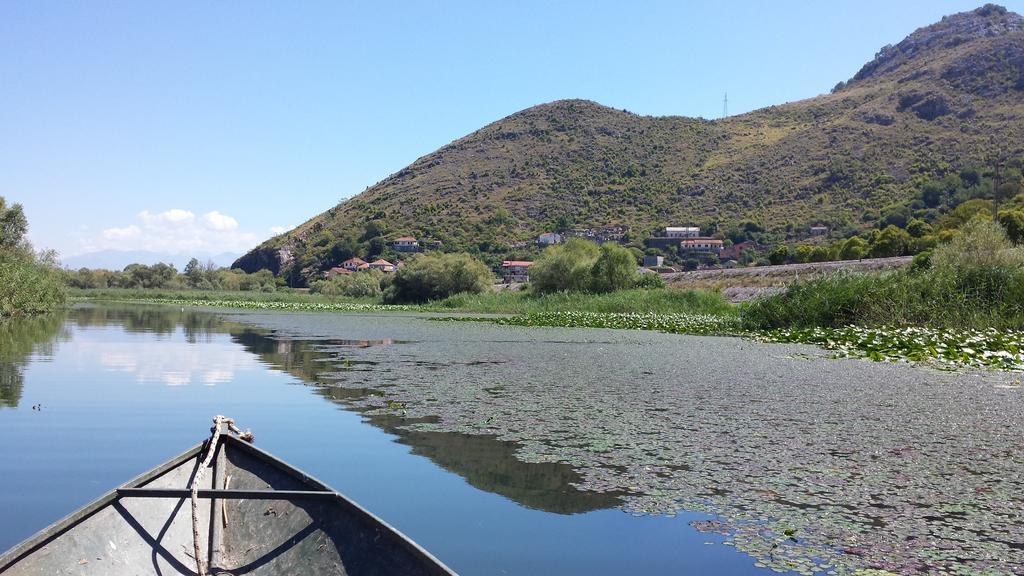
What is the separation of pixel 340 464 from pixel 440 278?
56.3 meters

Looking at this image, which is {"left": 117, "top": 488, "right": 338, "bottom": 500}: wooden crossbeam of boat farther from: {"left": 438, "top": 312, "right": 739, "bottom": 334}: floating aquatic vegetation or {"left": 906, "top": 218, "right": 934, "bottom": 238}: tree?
{"left": 906, "top": 218, "right": 934, "bottom": 238}: tree

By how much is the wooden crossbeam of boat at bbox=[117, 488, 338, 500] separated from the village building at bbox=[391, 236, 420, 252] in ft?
349

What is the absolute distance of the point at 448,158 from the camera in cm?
14275

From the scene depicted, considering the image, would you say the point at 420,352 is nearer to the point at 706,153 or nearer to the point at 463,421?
the point at 463,421

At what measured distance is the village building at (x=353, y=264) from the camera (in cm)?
10813

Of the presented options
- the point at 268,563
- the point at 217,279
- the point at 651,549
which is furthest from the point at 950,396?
the point at 217,279

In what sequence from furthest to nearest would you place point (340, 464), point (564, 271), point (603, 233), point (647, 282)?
1. point (603, 233)
2. point (564, 271)
3. point (647, 282)
4. point (340, 464)

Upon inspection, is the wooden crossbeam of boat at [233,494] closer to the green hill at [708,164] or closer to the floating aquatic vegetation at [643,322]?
the floating aquatic vegetation at [643,322]

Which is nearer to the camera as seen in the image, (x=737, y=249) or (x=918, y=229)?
(x=918, y=229)

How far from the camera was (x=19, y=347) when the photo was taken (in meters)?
21.0

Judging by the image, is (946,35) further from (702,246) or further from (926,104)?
(702,246)

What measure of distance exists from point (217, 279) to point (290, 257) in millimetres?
30180

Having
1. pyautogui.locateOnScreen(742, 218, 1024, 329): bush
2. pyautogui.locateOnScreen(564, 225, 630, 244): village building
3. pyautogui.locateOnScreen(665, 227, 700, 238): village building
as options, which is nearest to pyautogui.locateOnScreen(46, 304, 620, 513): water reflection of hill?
pyautogui.locateOnScreen(742, 218, 1024, 329): bush

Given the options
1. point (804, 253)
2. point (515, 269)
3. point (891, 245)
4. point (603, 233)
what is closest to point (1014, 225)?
point (891, 245)
